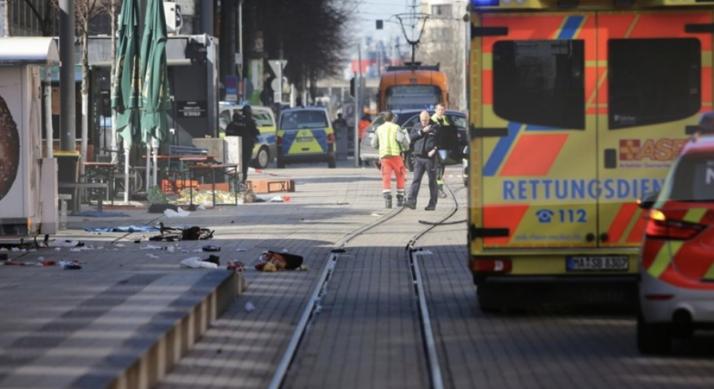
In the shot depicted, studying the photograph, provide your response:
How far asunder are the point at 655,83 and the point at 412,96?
4193 centimetres

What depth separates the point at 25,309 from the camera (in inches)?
537

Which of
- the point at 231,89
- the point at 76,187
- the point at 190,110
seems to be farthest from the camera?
the point at 231,89

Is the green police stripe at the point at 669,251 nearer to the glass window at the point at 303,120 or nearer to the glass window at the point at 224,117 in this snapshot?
the glass window at the point at 224,117

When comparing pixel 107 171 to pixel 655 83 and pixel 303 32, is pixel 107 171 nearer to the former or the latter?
pixel 655 83

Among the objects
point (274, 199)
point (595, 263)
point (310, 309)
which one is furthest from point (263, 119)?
point (595, 263)

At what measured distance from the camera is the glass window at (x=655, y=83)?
46.9ft

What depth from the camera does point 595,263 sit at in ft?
46.5

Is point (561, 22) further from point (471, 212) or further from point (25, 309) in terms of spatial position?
point (25, 309)

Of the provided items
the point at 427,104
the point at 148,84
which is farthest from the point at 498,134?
the point at 427,104

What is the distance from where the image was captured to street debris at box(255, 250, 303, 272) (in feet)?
62.8

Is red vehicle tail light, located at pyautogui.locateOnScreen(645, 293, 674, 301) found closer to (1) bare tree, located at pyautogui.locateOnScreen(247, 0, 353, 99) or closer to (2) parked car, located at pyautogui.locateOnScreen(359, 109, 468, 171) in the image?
(2) parked car, located at pyautogui.locateOnScreen(359, 109, 468, 171)

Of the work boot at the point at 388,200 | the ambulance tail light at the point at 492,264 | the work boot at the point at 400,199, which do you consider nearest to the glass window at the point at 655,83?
the ambulance tail light at the point at 492,264

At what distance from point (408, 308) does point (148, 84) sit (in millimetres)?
16899

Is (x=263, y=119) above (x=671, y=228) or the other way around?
above
